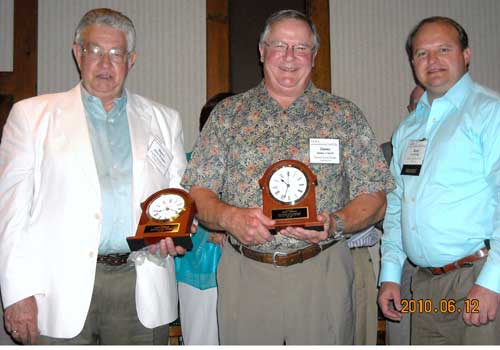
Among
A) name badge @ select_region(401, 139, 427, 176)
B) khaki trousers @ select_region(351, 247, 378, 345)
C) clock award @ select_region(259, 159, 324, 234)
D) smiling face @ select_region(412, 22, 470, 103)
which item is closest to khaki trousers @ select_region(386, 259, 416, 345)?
khaki trousers @ select_region(351, 247, 378, 345)

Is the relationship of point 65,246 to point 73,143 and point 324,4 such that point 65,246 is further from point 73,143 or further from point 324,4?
point 324,4

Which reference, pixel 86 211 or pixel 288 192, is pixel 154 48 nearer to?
pixel 86 211

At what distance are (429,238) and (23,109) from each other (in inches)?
90.6

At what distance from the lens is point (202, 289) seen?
338cm

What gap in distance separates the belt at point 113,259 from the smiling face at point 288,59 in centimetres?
123

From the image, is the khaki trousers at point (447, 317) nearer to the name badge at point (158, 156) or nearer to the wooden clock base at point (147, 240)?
the wooden clock base at point (147, 240)

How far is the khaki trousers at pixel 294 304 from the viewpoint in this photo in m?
2.24

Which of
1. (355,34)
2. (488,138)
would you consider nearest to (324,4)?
(355,34)

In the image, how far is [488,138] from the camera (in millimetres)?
2279

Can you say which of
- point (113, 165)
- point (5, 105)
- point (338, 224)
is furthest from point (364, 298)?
point (5, 105)

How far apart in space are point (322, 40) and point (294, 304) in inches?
140

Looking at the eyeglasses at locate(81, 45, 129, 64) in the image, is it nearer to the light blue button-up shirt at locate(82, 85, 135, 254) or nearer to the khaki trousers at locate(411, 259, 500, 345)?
the light blue button-up shirt at locate(82, 85, 135, 254)

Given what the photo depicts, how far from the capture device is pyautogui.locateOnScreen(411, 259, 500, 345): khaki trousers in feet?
7.18

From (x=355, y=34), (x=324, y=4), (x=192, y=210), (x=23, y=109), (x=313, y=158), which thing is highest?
(x=324, y=4)
